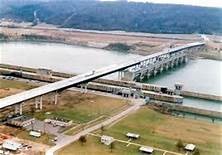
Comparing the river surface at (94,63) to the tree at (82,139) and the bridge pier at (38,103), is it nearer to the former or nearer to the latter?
the bridge pier at (38,103)

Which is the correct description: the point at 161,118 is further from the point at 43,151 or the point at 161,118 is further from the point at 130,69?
the point at 130,69

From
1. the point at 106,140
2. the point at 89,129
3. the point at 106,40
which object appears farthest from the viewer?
the point at 106,40

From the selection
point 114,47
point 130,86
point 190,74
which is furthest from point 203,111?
point 114,47

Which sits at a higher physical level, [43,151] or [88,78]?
[88,78]

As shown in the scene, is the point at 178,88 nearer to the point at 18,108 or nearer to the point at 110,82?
the point at 110,82

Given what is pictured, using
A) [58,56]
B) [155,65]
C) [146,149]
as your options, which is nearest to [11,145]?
[146,149]

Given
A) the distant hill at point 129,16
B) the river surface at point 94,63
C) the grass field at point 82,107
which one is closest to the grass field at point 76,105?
the grass field at point 82,107

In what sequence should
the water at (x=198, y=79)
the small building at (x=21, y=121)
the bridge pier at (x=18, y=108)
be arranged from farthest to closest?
the water at (x=198, y=79) → the bridge pier at (x=18, y=108) → the small building at (x=21, y=121)
